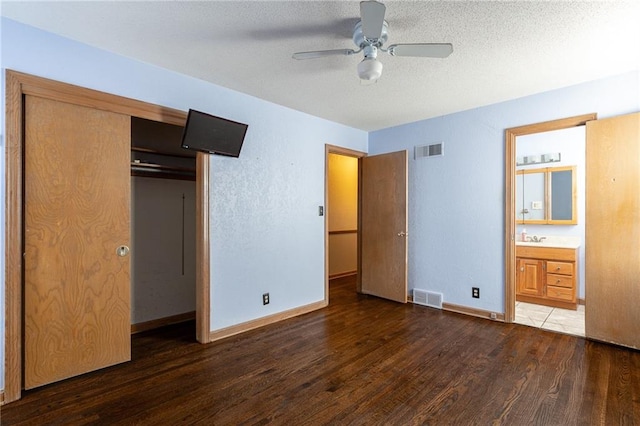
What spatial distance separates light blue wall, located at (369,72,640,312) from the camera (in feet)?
10.8

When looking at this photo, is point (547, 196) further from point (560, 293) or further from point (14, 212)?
point (14, 212)

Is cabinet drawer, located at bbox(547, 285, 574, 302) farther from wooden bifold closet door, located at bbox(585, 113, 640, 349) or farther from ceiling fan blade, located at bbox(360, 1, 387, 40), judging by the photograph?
ceiling fan blade, located at bbox(360, 1, 387, 40)

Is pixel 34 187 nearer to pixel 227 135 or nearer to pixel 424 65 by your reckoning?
pixel 227 135

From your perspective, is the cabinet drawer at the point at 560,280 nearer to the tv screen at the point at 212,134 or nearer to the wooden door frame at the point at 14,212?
the tv screen at the point at 212,134

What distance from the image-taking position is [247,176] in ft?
10.6

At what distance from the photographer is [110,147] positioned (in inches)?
95.6

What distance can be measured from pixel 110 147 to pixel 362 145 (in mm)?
3198

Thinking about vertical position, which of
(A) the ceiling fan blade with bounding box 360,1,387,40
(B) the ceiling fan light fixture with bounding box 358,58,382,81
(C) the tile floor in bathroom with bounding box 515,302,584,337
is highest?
(A) the ceiling fan blade with bounding box 360,1,387,40

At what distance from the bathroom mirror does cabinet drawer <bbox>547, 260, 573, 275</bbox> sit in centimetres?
68

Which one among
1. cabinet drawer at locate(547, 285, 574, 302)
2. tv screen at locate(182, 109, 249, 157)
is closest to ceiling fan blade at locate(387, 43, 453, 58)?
tv screen at locate(182, 109, 249, 157)

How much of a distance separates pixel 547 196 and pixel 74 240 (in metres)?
5.45

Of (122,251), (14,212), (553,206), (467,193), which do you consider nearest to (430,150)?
(467,193)

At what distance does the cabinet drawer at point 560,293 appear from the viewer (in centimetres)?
392

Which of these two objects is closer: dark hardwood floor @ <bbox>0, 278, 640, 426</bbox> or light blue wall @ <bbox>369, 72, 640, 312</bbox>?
dark hardwood floor @ <bbox>0, 278, 640, 426</bbox>
